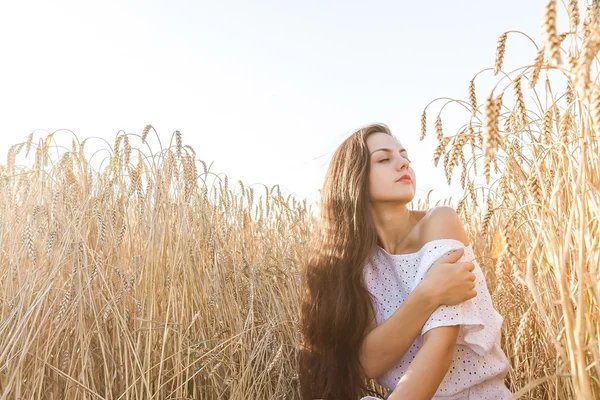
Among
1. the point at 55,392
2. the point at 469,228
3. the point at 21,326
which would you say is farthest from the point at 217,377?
the point at 469,228

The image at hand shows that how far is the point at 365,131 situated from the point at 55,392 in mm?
1339

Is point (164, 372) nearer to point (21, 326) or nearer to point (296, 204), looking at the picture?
point (21, 326)

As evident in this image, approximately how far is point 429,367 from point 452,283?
0.24m

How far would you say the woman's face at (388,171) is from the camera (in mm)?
1892

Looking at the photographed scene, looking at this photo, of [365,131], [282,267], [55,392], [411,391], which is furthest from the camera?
[282,267]

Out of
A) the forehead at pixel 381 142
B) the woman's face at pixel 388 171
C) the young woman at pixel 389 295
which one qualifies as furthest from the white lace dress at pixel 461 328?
the forehead at pixel 381 142

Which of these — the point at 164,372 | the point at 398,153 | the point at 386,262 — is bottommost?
the point at 164,372

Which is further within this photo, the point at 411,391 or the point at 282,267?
the point at 282,267

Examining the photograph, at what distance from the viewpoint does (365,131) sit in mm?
2076

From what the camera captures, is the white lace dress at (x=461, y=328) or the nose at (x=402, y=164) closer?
the white lace dress at (x=461, y=328)

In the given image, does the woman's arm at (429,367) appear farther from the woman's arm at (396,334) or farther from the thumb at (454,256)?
the thumb at (454,256)

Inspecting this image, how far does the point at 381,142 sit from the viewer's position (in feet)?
6.56

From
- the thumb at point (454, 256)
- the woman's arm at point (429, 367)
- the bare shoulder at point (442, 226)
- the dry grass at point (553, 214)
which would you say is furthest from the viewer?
the bare shoulder at point (442, 226)

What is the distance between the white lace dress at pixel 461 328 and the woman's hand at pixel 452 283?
0.12 ft
